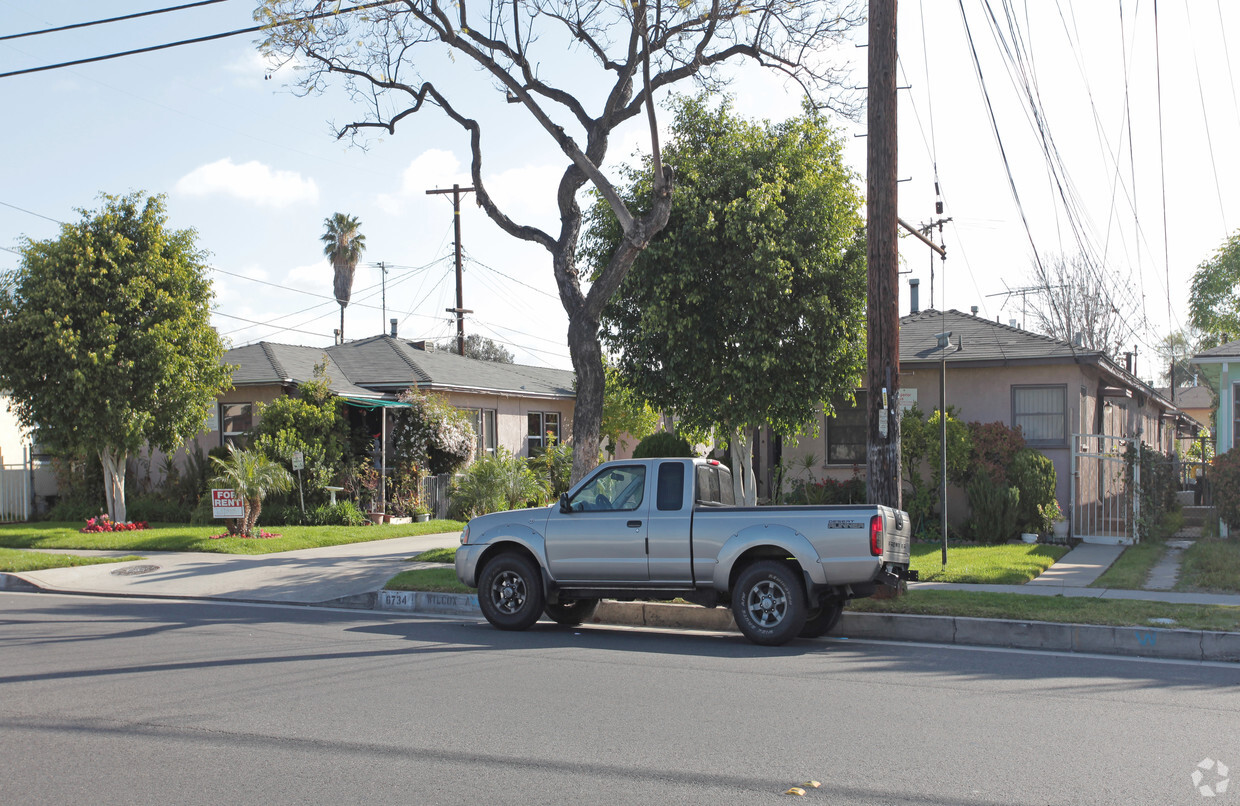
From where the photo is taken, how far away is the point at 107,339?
19.1 m

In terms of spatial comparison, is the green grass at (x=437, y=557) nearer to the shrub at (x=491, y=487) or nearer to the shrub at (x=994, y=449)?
the shrub at (x=491, y=487)

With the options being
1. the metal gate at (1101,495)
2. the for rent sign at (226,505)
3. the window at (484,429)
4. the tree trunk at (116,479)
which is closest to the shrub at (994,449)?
the metal gate at (1101,495)

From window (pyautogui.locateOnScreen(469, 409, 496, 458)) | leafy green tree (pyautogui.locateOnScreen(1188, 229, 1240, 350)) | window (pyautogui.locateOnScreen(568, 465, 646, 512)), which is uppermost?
leafy green tree (pyautogui.locateOnScreen(1188, 229, 1240, 350))

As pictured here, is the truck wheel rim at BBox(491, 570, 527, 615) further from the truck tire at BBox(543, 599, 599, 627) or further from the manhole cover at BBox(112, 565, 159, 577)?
the manhole cover at BBox(112, 565, 159, 577)

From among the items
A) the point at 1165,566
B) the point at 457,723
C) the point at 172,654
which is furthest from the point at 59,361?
the point at 1165,566

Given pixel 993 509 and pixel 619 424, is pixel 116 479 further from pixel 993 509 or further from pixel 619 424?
pixel 993 509

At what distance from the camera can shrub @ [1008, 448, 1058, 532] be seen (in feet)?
56.6

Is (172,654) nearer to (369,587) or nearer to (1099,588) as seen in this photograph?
(369,587)

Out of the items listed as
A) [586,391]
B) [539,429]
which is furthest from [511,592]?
[539,429]

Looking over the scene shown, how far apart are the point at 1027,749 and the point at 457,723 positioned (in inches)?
139

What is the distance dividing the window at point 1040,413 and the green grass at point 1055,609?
26.6 feet

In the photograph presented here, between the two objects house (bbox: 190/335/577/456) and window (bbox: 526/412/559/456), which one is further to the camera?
window (bbox: 526/412/559/456)

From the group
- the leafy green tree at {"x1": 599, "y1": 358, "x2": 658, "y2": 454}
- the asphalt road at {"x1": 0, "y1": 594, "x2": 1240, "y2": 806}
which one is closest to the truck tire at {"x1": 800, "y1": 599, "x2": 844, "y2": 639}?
the asphalt road at {"x1": 0, "y1": 594, "x2": 1240, "y2": 806}

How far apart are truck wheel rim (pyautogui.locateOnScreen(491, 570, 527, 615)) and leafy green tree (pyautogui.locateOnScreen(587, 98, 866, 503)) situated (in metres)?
6.96
